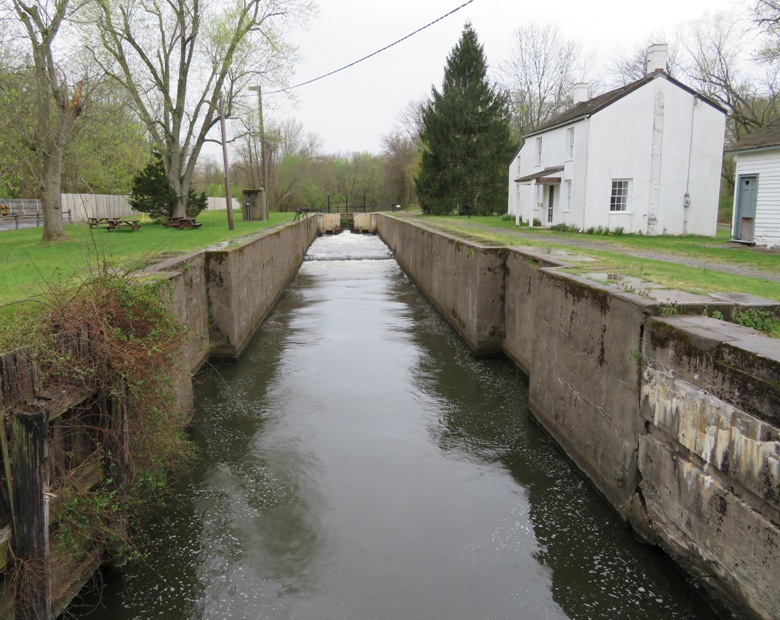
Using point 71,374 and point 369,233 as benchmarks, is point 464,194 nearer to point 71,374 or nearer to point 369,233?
point 369,233

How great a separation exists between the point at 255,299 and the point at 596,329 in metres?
9.22

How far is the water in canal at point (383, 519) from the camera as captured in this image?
194 inches

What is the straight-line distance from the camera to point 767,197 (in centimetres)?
1839

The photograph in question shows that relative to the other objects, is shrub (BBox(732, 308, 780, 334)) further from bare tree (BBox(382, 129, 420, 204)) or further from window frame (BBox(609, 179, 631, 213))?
bare tree (BBox(382, 129, 420, 204))

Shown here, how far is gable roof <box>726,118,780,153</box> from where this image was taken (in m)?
18.2

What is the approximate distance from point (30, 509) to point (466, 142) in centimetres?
4298

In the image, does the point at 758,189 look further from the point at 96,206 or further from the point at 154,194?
the point at 96,206

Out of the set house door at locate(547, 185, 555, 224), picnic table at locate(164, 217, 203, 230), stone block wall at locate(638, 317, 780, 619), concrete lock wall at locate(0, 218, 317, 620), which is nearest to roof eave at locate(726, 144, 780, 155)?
house door at locate(547, 185, 555, 224)

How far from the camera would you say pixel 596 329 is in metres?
6.57

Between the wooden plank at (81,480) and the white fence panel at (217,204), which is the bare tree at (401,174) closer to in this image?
the white fence panel at (217,204)

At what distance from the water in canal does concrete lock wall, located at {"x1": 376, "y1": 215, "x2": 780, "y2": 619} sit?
46cm

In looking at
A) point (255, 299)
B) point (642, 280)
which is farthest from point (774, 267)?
point (255, 299)

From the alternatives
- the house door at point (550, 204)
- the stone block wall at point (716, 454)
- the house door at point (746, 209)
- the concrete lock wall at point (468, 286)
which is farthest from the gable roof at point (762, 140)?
the stone block wall at point (716, 454)

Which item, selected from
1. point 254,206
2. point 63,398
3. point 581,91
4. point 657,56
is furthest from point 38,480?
point 581,91
